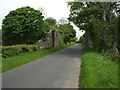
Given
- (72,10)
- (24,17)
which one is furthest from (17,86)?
(24,17)

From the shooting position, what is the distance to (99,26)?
16.4 m

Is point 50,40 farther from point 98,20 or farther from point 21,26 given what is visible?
point 98,20

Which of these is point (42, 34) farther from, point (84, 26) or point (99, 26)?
point (99, 26)

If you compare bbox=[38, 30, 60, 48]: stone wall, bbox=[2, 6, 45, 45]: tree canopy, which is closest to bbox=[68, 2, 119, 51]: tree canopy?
bbox=[2, 6, 45, 45]: tree canopy

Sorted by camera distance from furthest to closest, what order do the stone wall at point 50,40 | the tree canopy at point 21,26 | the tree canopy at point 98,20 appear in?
the stone wall at point 50,40 < the tree canopy at point 21,26 < the tree canopy at point 98,20

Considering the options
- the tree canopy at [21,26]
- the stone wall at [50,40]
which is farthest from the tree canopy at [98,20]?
the stone wall at [50,40]

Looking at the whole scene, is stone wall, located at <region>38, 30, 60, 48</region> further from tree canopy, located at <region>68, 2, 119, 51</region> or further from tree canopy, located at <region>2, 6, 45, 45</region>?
tree canopy, located at <region>68, 2, 119, 51</region>

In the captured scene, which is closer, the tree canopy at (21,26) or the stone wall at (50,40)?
the tree canopy at (21,26)

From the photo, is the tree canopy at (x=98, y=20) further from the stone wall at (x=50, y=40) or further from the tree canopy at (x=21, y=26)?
the stone wall at (x=50, y=40)

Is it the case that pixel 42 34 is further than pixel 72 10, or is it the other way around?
pixel 42 34

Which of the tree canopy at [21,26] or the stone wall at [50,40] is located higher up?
the tree canopy at [21,26]

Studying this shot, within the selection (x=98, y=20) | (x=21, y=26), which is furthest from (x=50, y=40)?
(x=98, y=20)

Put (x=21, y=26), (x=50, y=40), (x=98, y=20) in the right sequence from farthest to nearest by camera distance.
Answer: (x=50, y=40) → (x=21, y=26) → (x=98, y=20)

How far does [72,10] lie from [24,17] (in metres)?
8.94
